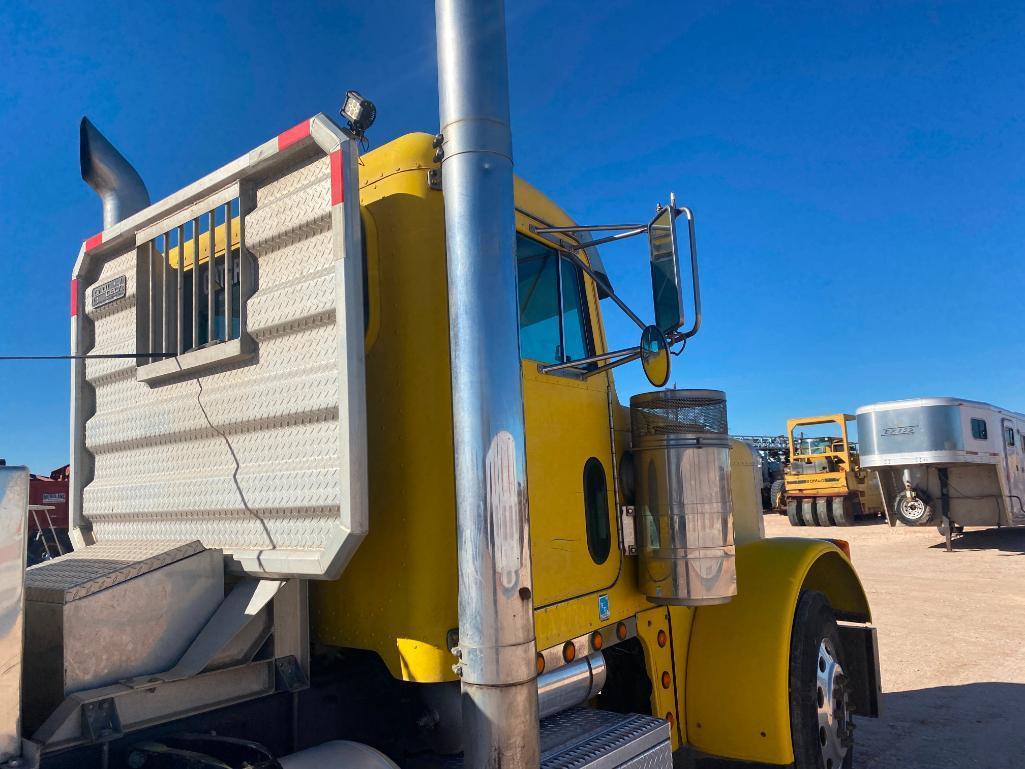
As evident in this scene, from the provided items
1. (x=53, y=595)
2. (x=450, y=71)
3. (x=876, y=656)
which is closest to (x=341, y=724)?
(x=53, y=595)

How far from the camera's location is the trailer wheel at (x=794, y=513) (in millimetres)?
23141

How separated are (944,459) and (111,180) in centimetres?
1635

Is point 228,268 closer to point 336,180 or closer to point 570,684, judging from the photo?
point 336,180

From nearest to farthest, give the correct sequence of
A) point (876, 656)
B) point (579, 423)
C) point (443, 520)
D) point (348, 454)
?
point (348, 454) < point (443, 520) < point (579, 423) < point (876, 656)

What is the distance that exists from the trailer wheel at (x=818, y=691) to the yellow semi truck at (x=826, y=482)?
19.5 meters

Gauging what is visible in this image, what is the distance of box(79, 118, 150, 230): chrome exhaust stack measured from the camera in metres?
3.47

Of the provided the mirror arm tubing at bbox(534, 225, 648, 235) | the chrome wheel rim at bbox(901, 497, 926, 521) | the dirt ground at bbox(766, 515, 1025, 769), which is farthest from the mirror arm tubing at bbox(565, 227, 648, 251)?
the chrome wheel rim at bbox(901, 497, 926, 521)

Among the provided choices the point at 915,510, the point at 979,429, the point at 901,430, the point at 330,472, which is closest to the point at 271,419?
the point at 330,472

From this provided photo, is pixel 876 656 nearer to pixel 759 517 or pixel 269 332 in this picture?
pixel 759 517

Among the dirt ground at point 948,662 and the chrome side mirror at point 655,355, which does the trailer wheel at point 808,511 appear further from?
the chrome side mirror at point 655,355

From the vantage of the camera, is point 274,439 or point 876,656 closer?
point 274,439

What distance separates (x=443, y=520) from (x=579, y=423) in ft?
2.81

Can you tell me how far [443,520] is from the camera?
246 centimetres

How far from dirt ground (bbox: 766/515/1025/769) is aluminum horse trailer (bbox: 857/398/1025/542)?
6.51ft
